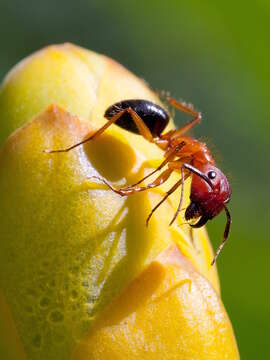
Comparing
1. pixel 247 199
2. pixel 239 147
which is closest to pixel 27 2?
pixel 239 147

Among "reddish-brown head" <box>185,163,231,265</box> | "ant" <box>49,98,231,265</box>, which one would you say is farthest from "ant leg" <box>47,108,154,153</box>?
"reddish-brown head" <box>185,163,231,265</box>

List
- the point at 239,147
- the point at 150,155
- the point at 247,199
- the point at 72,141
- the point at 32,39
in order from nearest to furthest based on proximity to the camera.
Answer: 1. the point at 72,141
2. the point at 150,155
3. the point at 247,199
4. the point at 239,147
5. the point at 32,39

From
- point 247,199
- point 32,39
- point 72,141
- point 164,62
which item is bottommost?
point 247,199

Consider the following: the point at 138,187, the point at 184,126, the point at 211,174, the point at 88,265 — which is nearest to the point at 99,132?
the point at 138,187

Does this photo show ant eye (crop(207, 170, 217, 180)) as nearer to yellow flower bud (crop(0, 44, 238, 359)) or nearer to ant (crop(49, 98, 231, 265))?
ant (crop(49, 98, 231, 265))

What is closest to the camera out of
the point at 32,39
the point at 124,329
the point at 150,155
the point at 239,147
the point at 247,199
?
the point at 124,329

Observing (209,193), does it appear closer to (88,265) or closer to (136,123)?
(136,123)

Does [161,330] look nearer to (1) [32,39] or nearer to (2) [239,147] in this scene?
(2) [239,147]
